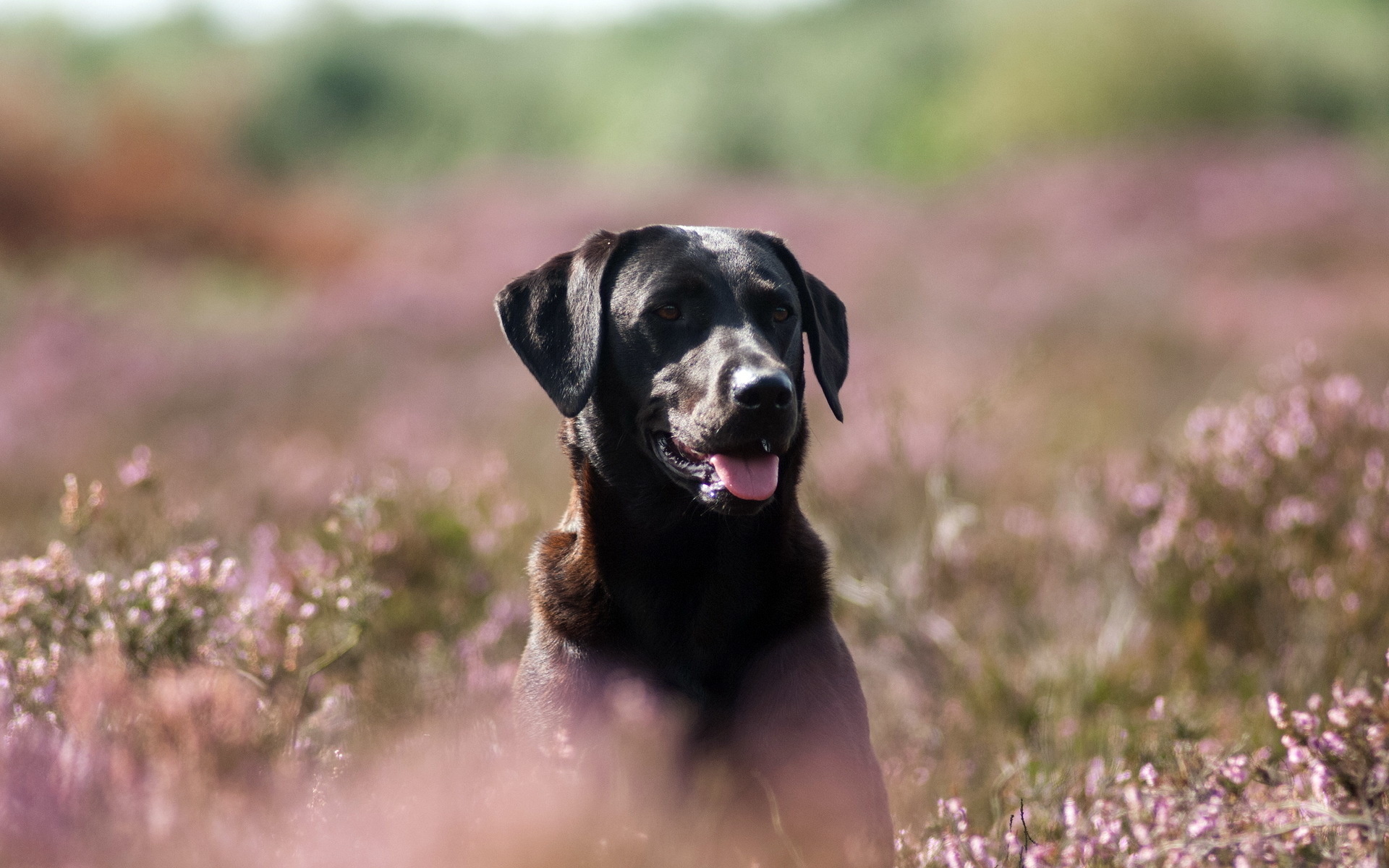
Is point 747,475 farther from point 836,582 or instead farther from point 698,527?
point 836,582

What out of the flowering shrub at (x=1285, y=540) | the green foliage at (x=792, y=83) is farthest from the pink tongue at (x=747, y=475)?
the green foliage at (x=792, y=83)

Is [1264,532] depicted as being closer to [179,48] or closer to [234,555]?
[234,555]

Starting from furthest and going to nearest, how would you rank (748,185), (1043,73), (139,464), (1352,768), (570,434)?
1. (1043,73)
2. (748,185)
3. (139,464)
4. (570,434)
5. (1352,768)

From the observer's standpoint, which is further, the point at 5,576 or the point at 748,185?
the point at 748,185

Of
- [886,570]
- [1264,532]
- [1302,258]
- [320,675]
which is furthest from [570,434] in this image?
[1302,258]

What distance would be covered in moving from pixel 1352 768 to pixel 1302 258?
12565 mm

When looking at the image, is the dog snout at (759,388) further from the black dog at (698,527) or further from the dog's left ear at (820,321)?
the dog's left ear at (820,321)

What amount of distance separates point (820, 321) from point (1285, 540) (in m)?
2.15

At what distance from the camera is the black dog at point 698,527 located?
7.23 ft

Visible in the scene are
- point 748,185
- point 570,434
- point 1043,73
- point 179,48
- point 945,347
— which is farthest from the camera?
point 179,48

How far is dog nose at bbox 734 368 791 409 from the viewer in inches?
91.1

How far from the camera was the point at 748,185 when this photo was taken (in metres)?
18.7

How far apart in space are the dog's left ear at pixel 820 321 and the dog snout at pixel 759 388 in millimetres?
510

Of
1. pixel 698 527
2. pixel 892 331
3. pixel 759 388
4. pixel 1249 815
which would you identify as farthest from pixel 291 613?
pixel 892 331
